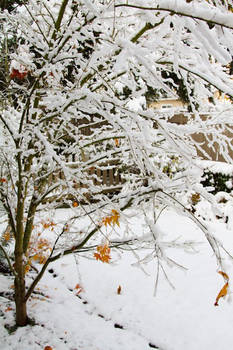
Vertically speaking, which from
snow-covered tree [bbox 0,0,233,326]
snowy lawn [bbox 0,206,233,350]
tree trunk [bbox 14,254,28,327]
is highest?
snow-covered tree [bbox 0,0,233,326]

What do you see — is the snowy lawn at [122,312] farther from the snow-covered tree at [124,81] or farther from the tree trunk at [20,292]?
the snow-covered tree at [124,81]

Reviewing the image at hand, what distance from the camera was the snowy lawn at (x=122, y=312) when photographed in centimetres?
231

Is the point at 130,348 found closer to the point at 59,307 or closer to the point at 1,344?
the point at 59,307

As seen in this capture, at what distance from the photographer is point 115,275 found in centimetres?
345

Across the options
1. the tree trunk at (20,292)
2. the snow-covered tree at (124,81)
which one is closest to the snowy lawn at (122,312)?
the tree trunk at (20,292)

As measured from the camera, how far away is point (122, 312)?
2734 mm

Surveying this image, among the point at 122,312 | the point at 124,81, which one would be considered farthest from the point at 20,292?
the point at 124,81

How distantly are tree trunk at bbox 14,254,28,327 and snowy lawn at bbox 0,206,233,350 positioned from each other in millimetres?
81

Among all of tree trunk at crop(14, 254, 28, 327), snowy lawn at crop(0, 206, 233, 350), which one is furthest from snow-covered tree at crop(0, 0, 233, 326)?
snowy lawn at crop(0, 206, 233, 350)

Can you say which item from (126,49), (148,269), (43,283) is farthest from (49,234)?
(126,49)

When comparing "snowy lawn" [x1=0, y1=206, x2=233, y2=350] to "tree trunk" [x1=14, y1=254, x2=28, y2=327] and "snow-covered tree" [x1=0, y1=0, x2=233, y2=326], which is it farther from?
"snow-covered tree" [x1=0, y1=0, x2=233, y2=326]

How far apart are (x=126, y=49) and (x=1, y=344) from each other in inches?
95.7

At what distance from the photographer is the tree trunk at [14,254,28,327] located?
7.60ft

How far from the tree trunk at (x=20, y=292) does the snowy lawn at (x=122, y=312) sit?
3.2 inches
